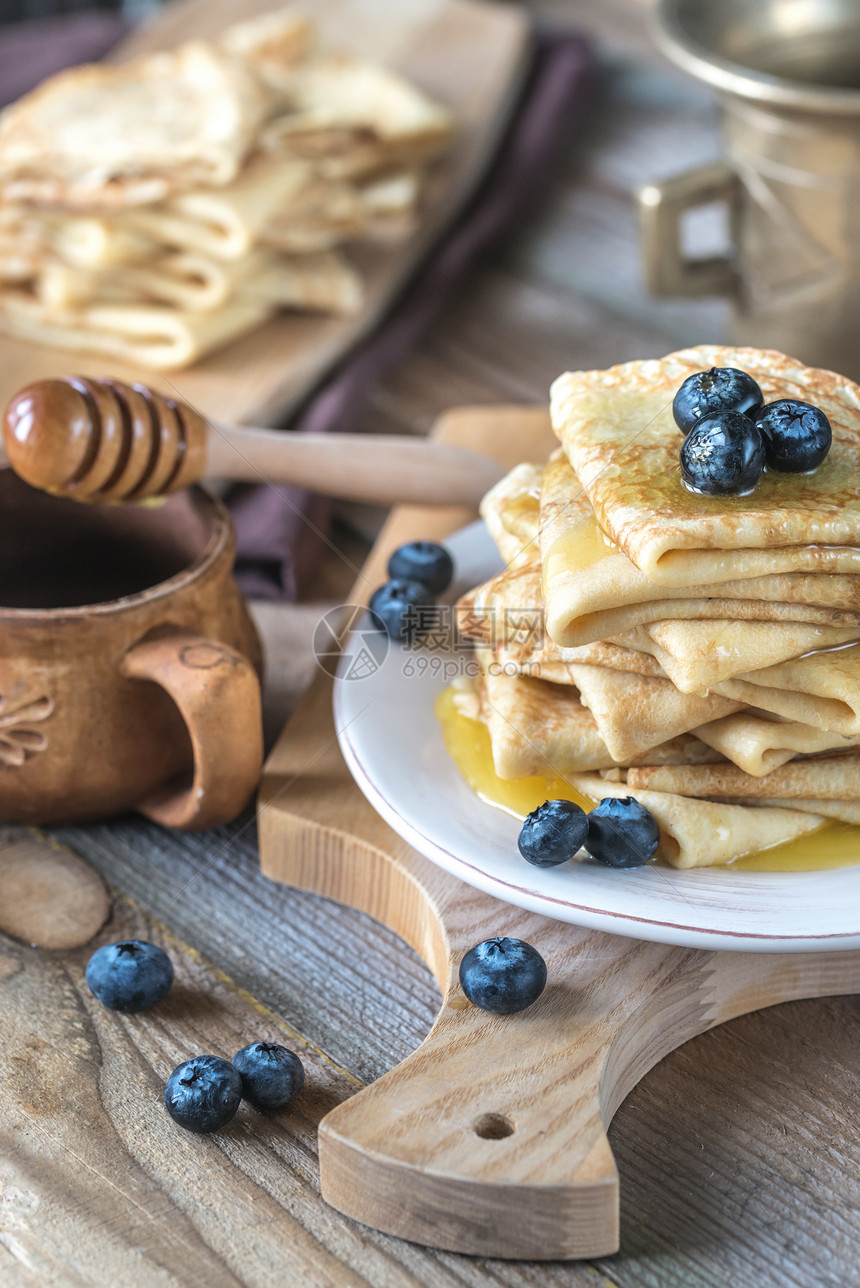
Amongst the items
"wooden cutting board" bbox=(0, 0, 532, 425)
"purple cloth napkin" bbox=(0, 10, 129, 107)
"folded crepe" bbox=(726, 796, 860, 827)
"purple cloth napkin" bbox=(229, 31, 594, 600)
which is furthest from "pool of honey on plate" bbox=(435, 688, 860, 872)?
"purple cloth napkin" bbox=(0, 10, 129, 107)

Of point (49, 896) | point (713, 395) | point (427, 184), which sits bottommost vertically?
point (49, 896)

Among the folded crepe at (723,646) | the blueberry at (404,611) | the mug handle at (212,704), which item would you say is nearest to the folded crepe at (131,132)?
the blueberry at (404,611)

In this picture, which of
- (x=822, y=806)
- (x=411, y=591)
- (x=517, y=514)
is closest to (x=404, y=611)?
(x=411, y=591)

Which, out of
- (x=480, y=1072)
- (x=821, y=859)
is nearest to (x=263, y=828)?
(x=480, y=1072)

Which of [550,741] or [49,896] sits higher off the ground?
[550,741]

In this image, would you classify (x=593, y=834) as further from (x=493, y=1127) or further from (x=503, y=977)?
(x=493, y=1127)

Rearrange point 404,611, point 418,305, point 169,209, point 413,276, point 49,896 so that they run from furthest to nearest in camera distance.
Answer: point 413,276, point 418,305, point 169,209, point 404,611, point 49,896

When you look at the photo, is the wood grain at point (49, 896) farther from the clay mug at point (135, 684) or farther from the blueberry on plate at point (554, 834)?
the blueberry on plate at point (554, 834)
